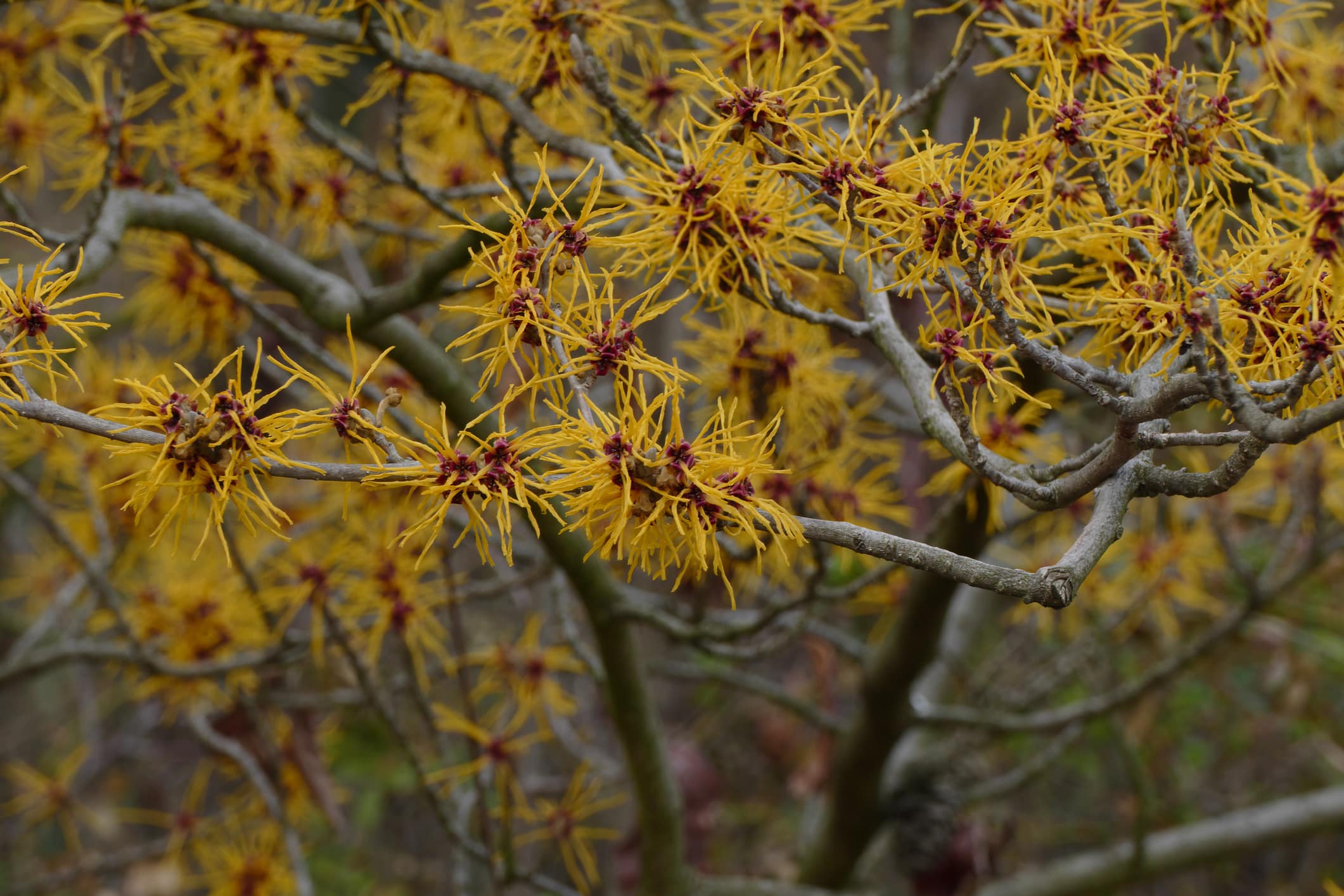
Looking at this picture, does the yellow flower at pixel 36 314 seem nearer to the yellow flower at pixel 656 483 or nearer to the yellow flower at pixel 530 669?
the yellow flower at pixel 656 483

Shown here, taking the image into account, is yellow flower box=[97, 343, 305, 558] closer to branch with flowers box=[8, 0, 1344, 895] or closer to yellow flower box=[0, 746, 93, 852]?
branch with flowers box=[8, 0, 1344, 895]

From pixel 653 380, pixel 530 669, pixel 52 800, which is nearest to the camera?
pixel 530 669

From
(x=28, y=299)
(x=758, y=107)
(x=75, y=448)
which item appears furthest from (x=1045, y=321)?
(x=75, y=448)

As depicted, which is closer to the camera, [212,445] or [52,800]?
[212,445]

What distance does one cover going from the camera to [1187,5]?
1.53 metres

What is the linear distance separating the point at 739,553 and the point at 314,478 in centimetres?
70

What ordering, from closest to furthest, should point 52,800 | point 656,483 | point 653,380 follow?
point 656,483 → point 653,380 → point 52,800

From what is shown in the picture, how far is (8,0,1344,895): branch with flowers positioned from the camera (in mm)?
1064

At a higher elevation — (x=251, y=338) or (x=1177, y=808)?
(x=251, y=338)

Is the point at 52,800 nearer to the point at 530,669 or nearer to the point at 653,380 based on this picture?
the point at 530,669

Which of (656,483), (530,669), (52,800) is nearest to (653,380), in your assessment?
(530,669)

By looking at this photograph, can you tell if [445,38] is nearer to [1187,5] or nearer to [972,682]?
[1187,5]

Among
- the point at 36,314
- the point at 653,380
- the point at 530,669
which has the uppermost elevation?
the point at 653,380

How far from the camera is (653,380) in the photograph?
110 inches
